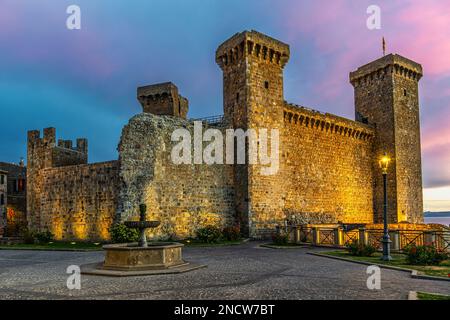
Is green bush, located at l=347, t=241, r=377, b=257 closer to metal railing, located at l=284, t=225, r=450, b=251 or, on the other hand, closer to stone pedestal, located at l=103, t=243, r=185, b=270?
metal railing, located at l=284, t=225, r=450, b=251

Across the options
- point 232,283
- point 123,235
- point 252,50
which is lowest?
point 123,235

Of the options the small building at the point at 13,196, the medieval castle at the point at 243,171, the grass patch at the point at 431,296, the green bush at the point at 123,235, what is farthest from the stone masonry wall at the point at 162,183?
the small building at the point at 13,196

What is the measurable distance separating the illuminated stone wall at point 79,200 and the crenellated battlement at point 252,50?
1195 centimetres

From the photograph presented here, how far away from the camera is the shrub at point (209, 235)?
25.4 meters

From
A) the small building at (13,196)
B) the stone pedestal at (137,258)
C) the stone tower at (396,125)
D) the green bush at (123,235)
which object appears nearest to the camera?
the stone pedestal at (137,258)

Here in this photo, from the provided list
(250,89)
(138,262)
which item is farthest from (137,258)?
(250,89)

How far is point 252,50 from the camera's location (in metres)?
29.3

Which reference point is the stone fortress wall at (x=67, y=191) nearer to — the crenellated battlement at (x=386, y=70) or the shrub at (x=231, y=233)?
the shrub at (x=231, y=233)

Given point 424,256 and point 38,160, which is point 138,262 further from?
point 38,160

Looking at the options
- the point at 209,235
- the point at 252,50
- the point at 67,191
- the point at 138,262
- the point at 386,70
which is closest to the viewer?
the point at 138,262

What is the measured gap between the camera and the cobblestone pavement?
923 cm

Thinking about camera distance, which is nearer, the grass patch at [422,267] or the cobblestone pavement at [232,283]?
the cobblestone pavement at [232,283]

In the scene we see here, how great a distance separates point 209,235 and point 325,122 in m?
16.5
